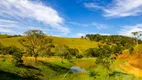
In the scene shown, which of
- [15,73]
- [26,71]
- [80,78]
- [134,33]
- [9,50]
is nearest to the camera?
[15,73]

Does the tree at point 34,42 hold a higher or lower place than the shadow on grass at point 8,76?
higher

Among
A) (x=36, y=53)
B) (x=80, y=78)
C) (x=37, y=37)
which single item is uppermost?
(x=37, y=37)

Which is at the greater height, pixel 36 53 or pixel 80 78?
pixel 36 53

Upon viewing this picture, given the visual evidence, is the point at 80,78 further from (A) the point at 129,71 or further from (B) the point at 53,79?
(A) the point at 129,71

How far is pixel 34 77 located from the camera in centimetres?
6359

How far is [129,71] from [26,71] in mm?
35083

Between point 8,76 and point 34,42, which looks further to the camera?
point 34,42

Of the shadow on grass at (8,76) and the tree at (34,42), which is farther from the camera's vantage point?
the tree at (34,42)

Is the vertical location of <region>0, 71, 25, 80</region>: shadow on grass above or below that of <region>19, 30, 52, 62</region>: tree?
below

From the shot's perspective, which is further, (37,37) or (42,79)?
(37,37)

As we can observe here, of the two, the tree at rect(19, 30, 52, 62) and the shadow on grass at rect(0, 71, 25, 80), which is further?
the tree at rect(19, 30, 52, 62)

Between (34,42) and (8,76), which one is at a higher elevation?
(34,42)

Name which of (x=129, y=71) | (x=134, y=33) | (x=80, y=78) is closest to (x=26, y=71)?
(x=80, y=78)

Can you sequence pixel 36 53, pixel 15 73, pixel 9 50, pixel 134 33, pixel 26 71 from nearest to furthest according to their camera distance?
1. pixel 15 73
2. pixel 26 71
3. pixel 36 53
4. pixel 9 50
5. pixel 134 33
